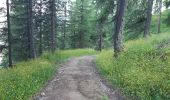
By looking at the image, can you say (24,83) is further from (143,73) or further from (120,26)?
(120,26)

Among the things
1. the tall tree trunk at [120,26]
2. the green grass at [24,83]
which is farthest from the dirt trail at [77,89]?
the tall tree trunk at [120,26]

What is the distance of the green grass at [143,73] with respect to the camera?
478 inches

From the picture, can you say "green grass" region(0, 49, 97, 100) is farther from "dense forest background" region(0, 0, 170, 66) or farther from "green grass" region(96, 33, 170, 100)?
"dense forest background" region(0, 0, 170, 66)

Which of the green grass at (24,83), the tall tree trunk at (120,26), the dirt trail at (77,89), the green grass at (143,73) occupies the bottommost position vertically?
the dirt trail at (77,89)

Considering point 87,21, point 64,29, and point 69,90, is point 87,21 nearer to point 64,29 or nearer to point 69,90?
point 64,29

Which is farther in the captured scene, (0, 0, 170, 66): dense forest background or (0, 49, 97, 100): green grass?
(0, 0, 170, 66): dense forest background

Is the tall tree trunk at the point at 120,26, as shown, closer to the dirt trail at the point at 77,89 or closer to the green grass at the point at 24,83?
the dirt trail at the point at 77,89

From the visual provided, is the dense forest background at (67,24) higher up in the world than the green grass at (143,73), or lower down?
higher up

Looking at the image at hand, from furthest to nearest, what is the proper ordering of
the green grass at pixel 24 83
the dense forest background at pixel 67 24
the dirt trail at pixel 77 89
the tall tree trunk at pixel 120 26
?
the dense forest background at pixel 67 24 < the tall tree trunk at pixel 120 26 < the dirt trail at pixel 77 89 < the green grass at pixel 24 83

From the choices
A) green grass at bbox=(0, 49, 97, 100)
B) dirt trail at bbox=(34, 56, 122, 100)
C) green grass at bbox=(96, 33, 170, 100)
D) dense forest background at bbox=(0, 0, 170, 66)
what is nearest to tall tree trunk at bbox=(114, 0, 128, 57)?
dense forest background at bbox=(0, 0, 170, 66)

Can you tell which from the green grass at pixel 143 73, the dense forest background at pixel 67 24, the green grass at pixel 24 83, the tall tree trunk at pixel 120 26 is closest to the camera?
the green grass at pixel 143 73

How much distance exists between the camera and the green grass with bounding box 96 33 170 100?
1213cm

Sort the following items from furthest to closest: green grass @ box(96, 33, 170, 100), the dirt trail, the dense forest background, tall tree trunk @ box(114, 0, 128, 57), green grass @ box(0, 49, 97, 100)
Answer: the dense forest background, tall tree trunk @ box(114, 0, 128, 57), the dirt trail, green grass @ box(0, 49, 97, 100), green grass @ box(96, 33, 170, 100)

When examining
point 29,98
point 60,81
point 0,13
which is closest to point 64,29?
point 0,13
